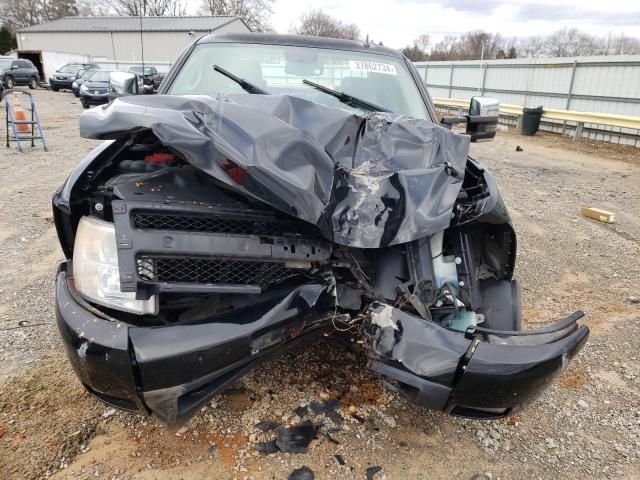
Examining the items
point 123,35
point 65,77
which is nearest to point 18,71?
point 65,77

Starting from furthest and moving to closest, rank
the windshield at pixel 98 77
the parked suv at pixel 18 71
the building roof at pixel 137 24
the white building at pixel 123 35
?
the building roof at pixel 137 24 < the white building at pixel 123 35 < the parked suv at pixel 18 71 < the windshield at pixel 98 77

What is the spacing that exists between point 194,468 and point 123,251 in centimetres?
103

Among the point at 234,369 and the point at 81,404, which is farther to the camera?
the point at 81,404

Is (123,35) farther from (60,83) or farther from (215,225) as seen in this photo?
(215,225)

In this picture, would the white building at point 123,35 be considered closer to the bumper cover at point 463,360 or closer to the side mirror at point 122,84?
the side mirror at point 122,84

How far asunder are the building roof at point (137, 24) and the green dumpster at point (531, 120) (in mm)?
32990

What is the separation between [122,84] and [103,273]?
2081 millimetres

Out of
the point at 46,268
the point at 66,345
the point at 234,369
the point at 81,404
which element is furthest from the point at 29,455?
the point at 46,268

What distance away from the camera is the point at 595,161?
34.8ft

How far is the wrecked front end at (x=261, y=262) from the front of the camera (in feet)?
5.55

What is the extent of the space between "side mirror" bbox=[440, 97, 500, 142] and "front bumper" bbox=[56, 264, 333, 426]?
1.86 m

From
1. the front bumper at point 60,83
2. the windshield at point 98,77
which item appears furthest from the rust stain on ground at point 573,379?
the front bumper at point 60,83

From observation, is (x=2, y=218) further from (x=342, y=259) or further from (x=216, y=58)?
(x=342, y=259)

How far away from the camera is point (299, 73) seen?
10.8 ft
